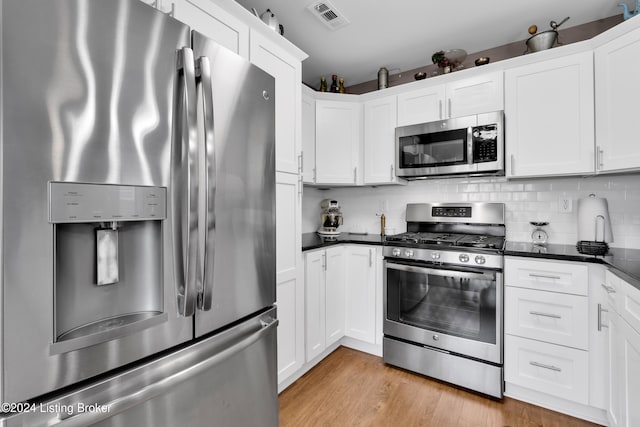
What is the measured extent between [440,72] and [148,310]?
9.47 feet

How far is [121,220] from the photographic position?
30.7 inches

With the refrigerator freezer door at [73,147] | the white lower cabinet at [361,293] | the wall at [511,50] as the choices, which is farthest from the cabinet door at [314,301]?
the wall at [511,50]

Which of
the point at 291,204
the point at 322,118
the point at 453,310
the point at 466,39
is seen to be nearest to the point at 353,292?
the point at 453,310

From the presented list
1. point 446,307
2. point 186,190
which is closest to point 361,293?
point 446,307

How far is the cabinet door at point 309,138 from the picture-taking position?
273 centimetres

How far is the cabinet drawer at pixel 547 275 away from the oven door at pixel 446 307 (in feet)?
0.30

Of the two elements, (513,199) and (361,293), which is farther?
(361,293)

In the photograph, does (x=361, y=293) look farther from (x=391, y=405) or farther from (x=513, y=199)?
(x=513, y=199)

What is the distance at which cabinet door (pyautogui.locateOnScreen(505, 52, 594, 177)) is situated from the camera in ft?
6.54

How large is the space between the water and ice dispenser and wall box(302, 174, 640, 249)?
7.54 feet

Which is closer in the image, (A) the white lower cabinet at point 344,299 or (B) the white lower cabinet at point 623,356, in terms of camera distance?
(B) the white lower cabinet at point 623,356

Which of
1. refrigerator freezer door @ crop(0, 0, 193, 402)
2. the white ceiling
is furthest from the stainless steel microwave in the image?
refrigerator freezer door @ crop(0, 0, 193, 402)

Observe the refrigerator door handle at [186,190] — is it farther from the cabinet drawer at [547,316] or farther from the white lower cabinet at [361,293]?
the cabinet drawer at [547,316]

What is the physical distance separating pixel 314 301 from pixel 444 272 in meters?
0.99
